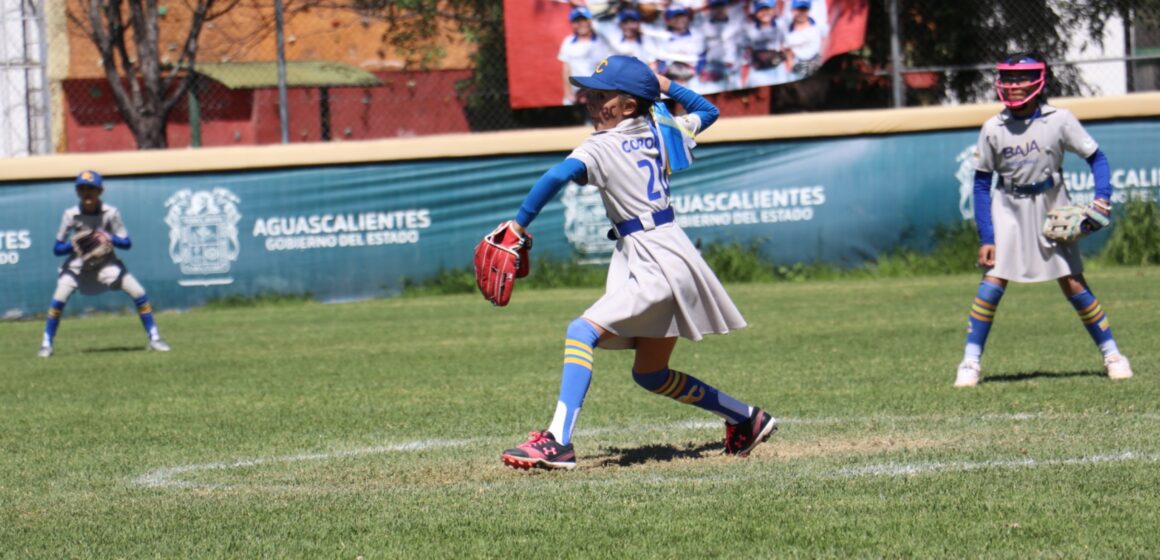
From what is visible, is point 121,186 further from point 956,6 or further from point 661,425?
point 661,425

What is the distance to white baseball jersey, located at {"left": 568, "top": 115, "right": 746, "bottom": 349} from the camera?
6.52 meters

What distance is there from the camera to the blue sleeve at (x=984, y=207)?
9234mm

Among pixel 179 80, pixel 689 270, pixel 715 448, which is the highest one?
pixel 179 80

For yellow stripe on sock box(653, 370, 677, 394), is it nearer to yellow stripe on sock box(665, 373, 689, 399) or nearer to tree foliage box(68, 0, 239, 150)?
yellow stripe on sock box(665, 373, 689, 399)

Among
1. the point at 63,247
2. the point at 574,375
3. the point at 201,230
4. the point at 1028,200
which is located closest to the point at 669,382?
the point at 574,375

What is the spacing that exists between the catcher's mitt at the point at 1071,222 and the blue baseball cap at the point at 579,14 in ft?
40.7

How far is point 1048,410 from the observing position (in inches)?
309

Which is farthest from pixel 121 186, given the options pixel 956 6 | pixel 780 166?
pixel 956 6

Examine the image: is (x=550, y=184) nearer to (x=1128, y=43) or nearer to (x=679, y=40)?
(x=679, y=40)

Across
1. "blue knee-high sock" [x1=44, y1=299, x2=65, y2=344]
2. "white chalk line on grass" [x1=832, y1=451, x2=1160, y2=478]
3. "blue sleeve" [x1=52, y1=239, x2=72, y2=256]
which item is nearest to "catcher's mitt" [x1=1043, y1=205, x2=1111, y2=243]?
"white chalk line on grass" [x1=832, y1=451, x2=1160, y2=478]

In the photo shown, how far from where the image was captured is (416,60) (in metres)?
23.0

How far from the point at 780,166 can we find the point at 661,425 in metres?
11.9

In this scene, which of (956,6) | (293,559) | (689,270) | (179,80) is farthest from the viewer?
(179,80)

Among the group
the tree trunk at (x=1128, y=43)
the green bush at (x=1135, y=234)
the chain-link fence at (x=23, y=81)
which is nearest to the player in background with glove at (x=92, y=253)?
the chain-link fence at (x=23, y=81)
